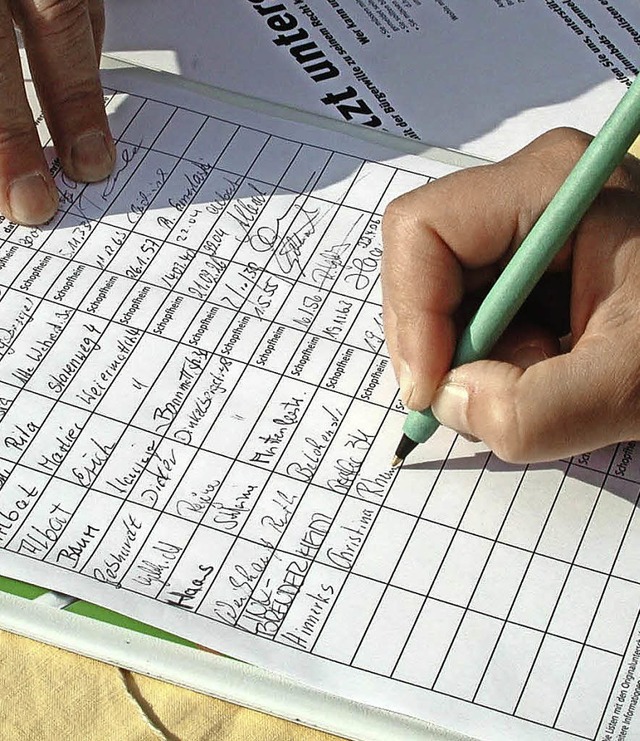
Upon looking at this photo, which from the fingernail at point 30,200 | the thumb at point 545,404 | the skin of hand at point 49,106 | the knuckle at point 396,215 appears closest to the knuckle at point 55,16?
the skin of hand at point 49,106

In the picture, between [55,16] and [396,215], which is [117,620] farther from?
[55,16]

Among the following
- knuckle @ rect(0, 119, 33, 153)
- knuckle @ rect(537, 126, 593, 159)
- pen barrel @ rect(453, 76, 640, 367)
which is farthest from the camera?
knuckle @ rect(0, 119, 33, 153)

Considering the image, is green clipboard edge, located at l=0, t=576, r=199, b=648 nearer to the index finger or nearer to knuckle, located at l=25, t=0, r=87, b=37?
the index finger

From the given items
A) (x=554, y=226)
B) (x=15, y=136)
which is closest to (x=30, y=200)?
(x=15, y=136)

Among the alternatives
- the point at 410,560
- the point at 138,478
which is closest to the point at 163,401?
the point at 138,478

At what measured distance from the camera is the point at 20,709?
1.67 ft

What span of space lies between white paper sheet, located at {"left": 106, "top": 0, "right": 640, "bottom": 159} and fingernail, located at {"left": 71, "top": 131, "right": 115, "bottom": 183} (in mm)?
114

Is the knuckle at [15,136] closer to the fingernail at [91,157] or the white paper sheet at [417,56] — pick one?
the fingernail at [91,157]

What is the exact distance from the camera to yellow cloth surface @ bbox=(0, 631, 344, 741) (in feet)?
1.65

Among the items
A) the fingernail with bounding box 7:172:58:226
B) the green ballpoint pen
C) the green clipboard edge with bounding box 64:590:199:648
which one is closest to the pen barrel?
the green ballpoint pen

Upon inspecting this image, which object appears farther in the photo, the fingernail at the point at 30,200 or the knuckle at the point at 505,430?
the fingernail at the point at 30,200

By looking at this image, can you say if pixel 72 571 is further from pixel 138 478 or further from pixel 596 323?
pixel 596 323

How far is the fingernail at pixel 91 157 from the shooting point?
2.35ft

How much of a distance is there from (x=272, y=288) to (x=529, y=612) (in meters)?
0.26
